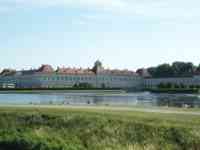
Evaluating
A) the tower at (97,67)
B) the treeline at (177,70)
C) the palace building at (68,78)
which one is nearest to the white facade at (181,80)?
the treeline at (177,70)

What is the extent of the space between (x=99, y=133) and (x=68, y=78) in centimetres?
15038

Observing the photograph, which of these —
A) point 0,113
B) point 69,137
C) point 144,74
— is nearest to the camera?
point 69,137

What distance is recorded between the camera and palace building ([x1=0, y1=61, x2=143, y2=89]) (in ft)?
545

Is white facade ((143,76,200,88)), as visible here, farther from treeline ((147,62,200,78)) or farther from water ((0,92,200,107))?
water ((0,92,200,107))

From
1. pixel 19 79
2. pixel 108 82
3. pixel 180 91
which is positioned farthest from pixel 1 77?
pixel 180 91

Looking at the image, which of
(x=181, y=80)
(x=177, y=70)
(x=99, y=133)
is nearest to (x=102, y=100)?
(x=99, y=133)

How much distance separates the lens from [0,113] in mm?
25281

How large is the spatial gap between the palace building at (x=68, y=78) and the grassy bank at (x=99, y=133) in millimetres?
134763

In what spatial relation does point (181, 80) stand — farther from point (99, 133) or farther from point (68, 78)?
point (99, 133)

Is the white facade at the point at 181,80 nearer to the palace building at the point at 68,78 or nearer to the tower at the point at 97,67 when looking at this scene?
the palace building at the point at 68,78

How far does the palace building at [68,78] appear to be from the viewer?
545ft

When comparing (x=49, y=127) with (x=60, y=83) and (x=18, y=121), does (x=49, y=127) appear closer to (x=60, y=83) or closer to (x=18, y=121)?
(x=18, y=121)

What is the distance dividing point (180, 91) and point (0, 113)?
3214 inches

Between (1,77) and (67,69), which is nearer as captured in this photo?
(67,69)
